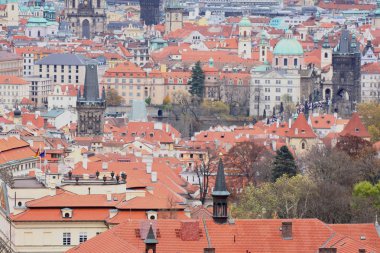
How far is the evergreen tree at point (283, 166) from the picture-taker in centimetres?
8006

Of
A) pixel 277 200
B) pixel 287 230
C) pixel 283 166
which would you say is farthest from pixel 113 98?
pixel 287 230

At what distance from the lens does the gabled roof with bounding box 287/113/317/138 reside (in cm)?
11019

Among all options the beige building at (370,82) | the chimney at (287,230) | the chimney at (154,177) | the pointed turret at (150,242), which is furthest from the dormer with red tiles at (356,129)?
the pointed turret at (150,242)

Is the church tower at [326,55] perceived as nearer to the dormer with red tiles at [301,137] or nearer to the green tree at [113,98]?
the green tree at [113,98]

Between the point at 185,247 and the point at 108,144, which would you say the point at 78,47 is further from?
the point at 185,247

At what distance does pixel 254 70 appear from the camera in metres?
157

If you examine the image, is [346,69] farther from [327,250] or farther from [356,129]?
[327,250]

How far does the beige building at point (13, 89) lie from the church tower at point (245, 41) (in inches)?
1045

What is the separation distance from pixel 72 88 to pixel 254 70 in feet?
52.1

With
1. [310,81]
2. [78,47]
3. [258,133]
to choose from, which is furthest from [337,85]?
[258,133]

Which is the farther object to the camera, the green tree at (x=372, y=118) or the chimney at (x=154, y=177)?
the green tree at (x=372, y=118)

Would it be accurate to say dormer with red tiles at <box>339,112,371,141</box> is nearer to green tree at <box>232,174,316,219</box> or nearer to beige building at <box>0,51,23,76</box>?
green tree at <box>232,174,316,219</box>

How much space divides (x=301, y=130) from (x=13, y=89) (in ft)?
143

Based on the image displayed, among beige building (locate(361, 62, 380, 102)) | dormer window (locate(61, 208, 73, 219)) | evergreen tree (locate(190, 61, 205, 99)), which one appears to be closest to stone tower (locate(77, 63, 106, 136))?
evergreen tree (locate(190, 61, 205, 99))
